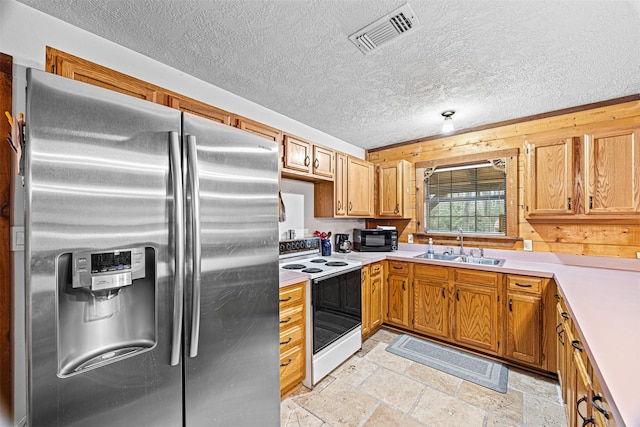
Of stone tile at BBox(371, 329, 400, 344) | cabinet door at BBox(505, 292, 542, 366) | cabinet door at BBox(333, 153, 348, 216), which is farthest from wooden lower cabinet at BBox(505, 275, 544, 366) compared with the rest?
cabinet door at BBox(333, 153, 348, 216)

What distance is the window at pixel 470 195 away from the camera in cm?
299

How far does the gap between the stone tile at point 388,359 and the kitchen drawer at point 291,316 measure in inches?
38.3

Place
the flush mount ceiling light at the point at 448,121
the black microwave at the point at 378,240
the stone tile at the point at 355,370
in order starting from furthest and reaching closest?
1. the black microwave at the point at 378,240
2. the flush mount ceiling light at the point at 448,121
3. the stone tile at the point at 355,370

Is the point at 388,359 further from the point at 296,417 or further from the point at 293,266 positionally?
the point at 293,266

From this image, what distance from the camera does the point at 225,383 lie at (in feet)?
Result: 4.32

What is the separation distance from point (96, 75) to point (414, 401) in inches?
117

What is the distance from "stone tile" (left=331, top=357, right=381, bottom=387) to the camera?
2.26 metres

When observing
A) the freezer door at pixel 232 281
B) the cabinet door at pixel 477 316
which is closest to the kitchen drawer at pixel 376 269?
the cabinet door at pixel 477 316

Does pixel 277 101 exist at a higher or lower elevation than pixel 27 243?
higher

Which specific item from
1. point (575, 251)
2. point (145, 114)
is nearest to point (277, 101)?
point (145, 114)

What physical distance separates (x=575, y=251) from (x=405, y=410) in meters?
2.25

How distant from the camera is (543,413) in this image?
1.87 meters

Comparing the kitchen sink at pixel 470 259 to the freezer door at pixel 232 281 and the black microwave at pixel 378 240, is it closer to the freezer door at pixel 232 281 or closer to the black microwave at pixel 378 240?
the black microwave at pixel 378 240

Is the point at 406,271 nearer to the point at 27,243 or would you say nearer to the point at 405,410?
the point at 405,410
